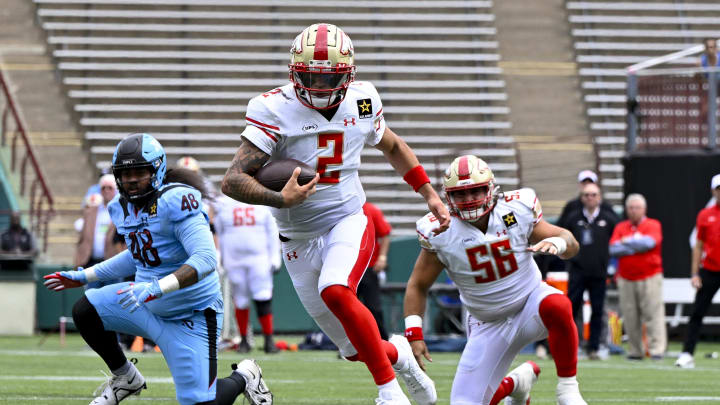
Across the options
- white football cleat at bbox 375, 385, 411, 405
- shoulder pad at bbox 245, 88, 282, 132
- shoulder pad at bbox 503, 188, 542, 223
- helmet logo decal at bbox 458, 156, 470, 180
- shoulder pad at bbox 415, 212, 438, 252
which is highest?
shoulder pad at bbox 245, 88, 282, 132

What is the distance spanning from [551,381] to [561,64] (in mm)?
13472

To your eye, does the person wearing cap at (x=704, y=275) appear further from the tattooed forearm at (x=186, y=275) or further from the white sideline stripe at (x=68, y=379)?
the tattooed forearm at (x=186, y=275)

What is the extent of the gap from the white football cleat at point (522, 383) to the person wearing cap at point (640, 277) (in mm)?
5867

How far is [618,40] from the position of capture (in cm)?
2212

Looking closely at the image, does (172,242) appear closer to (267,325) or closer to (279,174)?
(279,174)

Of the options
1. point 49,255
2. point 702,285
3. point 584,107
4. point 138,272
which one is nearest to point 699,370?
point 702,285

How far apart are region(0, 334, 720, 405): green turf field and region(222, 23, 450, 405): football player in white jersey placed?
138cm

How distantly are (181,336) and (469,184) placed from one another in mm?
1637

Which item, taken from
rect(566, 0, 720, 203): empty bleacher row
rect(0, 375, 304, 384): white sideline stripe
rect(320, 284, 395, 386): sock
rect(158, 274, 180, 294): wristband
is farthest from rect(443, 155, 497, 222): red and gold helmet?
rect(566, 0, 720, 203): empty bleacher row

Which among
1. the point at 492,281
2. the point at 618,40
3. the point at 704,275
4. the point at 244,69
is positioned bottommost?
the point at 704,275

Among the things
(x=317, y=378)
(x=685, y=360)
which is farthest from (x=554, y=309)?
(x=685, y=360)

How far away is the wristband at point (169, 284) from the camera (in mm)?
5336

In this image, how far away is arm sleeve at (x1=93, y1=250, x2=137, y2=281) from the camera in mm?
6141

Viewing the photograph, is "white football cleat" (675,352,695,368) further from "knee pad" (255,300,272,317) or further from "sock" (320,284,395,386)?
"sock" (320,284,395,386)
